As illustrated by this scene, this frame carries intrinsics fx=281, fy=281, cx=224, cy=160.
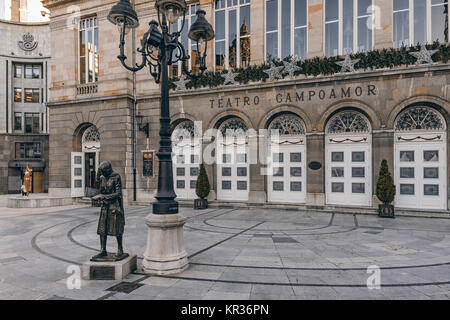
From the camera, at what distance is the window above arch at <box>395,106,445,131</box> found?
42.5 ft

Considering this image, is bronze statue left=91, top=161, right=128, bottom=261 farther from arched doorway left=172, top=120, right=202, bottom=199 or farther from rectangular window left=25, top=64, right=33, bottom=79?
rectangular window left=25, top=64, right=33, bottom=79

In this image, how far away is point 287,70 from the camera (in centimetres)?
1510

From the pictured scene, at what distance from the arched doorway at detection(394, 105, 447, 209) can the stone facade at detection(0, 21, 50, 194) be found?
32270 millimetres

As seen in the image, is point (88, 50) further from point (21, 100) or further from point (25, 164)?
point (21, 100)

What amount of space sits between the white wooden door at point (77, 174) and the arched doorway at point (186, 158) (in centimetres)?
701

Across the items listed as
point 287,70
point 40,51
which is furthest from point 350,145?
point 40,51

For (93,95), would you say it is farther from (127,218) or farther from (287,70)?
(287,70)

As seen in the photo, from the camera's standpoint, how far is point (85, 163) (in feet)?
64.4

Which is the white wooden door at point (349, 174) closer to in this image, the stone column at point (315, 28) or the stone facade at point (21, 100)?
the stone column at point (315, 28)

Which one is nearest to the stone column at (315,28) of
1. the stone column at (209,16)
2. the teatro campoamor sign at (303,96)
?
the teatro campoamor sign at (303,96)

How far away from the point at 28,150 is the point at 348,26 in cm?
3222

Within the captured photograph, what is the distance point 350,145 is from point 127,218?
1151 centimetres

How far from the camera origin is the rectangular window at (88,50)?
1912 centimetres

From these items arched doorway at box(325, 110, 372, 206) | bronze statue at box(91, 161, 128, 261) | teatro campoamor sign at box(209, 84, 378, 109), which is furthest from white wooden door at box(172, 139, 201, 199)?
bronze statue at box(91, 161, 128, 261)
